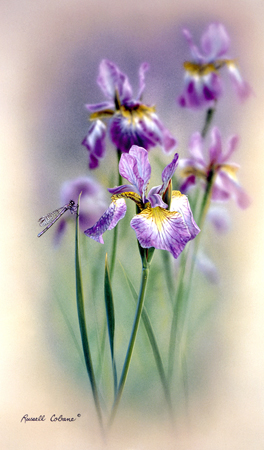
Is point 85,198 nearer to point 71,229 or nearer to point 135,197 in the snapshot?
point 71,229

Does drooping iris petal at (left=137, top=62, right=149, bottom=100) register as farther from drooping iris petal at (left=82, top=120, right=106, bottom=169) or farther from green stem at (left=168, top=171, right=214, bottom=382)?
green stem at (left=168, top=171, right=214, bottom=382)

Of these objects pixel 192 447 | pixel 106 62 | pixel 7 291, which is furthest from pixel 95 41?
pixel 192 447

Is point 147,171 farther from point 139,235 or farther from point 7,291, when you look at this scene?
point 7,291

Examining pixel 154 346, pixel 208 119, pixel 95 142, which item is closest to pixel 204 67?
pixel 208 119

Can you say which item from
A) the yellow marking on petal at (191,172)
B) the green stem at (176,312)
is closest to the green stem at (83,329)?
the green stem at (176,312)

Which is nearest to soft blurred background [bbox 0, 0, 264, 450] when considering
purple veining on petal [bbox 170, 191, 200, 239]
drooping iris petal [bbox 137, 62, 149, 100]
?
drooping iris petal [bbox 137, 62, 149, 100]
